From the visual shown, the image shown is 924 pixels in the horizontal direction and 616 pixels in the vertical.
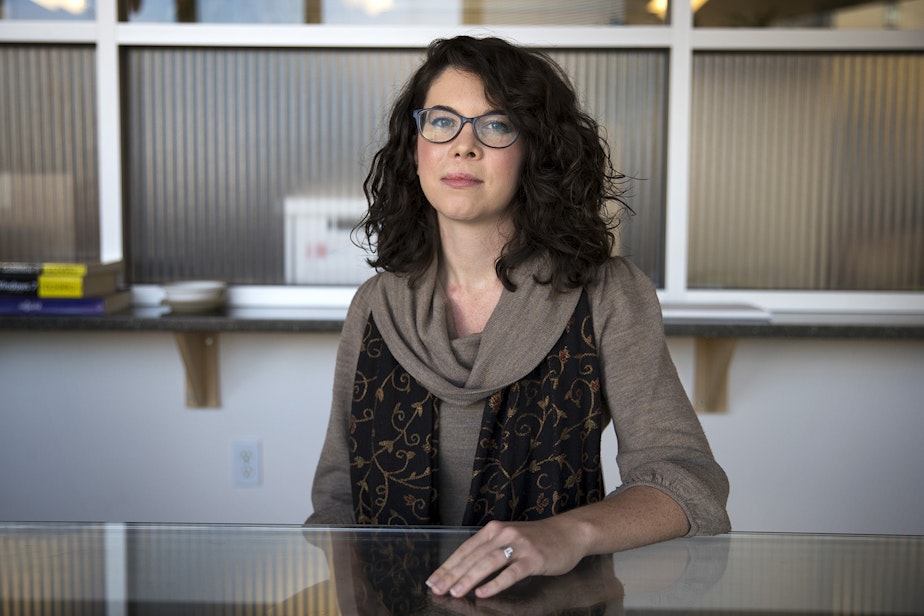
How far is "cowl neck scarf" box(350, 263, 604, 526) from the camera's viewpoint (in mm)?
1207

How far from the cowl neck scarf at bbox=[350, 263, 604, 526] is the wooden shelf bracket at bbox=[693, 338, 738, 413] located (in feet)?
3.11

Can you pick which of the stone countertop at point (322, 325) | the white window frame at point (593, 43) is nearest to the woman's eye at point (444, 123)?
the stone countertop at point (322, 325)

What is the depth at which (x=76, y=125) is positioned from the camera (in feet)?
7.32

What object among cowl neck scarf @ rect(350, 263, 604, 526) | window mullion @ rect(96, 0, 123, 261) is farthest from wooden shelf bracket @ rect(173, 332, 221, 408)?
cowl neck scarf @ rect(350, 263, 604, 526)

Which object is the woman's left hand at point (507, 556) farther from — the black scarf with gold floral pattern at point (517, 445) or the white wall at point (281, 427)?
the white wall at point (281, 427)

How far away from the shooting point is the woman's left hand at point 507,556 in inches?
29.9

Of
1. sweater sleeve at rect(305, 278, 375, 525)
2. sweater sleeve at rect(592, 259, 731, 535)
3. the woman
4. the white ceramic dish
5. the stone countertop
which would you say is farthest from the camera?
the white ceramic dish

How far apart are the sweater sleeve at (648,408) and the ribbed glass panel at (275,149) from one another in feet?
3.36

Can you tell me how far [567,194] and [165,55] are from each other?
1351mm

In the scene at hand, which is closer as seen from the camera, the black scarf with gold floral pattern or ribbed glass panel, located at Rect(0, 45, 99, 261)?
the black scarf with gold floral pattern

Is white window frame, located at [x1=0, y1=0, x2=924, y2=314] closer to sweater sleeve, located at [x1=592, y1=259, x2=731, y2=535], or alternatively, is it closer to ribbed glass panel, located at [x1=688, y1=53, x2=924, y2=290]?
ribbed glass panel, located at [x1=688, y1=53, x2=924, y2=290]

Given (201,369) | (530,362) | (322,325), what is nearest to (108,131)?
(201,369)

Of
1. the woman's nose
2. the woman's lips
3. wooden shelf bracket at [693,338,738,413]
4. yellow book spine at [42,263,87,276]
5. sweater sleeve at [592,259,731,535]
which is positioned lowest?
wooden shelf bracket at [693,338,738,413]

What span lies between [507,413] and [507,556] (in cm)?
41
